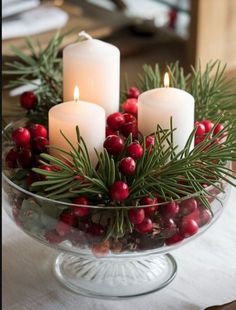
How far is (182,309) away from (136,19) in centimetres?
135

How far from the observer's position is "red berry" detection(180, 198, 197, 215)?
0.72 m

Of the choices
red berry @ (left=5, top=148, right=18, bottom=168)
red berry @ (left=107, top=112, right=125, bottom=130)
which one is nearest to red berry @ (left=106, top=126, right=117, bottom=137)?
red berry @ (left=107, top=112, right=125, bottom=130)

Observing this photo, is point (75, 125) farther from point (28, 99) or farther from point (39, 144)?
point (28, 99)

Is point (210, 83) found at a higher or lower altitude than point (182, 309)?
higher

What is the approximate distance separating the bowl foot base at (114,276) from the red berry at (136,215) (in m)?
0.10

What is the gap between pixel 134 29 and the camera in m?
1.97

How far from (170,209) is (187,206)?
2 centimetres

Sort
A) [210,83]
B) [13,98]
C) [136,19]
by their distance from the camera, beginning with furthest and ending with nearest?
1. [136,19]
2. [13,98]
3. [210,83]

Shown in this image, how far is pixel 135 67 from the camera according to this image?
186cm

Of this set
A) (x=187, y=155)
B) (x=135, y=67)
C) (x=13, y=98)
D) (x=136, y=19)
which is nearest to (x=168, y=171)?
(x=187, y=155)

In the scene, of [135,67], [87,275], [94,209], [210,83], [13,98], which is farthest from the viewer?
[135,67]

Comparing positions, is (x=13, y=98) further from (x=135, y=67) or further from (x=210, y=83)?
(x=210, y=83)

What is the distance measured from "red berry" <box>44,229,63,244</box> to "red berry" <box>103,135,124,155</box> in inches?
3.9

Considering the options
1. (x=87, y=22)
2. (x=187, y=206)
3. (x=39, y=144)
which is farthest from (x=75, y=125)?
(x=87, y=22)
